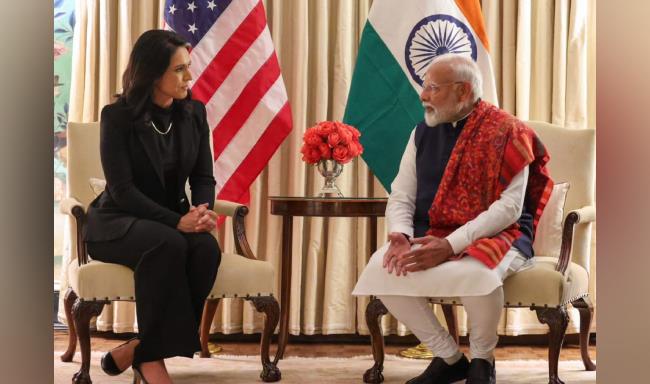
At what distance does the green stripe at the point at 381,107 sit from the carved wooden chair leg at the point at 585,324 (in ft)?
3.08

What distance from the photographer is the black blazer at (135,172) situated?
269cm

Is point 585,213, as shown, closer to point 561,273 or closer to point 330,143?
point 561,273

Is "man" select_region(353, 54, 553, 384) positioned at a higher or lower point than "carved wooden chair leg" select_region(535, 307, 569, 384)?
higher

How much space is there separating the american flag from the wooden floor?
2.57ft

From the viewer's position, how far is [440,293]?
8.43 feet

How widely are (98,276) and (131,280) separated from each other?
116 mm

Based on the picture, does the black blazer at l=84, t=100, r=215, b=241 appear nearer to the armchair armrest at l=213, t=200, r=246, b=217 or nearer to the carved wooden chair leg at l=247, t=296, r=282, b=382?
the armchair armrest at l=213, t=200, r=246, b=217

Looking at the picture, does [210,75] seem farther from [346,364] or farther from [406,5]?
[346,364]

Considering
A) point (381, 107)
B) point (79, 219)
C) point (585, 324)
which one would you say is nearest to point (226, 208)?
point (79, 219)

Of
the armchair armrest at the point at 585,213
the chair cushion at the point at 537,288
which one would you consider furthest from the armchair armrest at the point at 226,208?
the armchair armrest at the point at 585,213

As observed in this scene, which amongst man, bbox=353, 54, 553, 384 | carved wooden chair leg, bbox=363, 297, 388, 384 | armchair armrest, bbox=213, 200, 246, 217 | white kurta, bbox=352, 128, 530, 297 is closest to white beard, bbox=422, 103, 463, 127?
man, bbox=353, 54, 553, 384

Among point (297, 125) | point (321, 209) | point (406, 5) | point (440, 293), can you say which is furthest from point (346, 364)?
point (406, 5)

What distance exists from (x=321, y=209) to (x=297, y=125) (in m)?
0.84

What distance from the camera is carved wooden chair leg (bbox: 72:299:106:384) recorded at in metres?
2.68
